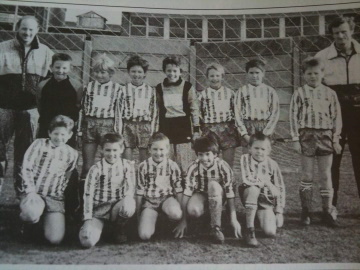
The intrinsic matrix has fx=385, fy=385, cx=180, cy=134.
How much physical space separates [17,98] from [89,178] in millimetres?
261

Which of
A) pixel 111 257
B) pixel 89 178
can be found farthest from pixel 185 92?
pixel 111 257

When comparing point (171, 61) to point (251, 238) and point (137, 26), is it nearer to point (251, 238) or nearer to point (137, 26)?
point (137, 26)

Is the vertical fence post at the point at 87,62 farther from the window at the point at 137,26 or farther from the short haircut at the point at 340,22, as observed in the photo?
the short haircut at the point at 340,22

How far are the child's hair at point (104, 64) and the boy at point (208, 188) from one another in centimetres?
28

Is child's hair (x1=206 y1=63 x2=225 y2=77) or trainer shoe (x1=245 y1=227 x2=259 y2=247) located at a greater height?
child's hair (x1=206 y1=63 x2=225 y2=77)

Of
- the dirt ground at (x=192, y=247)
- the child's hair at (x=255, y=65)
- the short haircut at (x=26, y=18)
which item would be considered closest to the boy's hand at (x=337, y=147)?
the dirt ground at (x=192, y=247)

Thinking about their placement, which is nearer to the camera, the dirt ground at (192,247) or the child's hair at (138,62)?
the dirt ground at (192,247)

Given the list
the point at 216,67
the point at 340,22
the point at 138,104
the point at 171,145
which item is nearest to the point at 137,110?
the point at 138,104

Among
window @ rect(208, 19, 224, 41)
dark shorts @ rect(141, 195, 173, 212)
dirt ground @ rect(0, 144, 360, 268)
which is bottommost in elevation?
dirt ground @ rect(0, 144, 360, 268)

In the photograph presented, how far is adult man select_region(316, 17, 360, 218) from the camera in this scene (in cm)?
92

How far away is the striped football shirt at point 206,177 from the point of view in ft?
2.93

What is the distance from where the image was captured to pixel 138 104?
0.93m

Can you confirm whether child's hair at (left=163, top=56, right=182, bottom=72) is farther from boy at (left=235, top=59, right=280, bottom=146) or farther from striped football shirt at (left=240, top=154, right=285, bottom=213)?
striped football shirt at (left=240, top=154, right=285, bottom=213)

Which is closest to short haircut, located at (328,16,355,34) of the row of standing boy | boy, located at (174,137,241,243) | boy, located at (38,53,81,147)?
the row of standing boy
